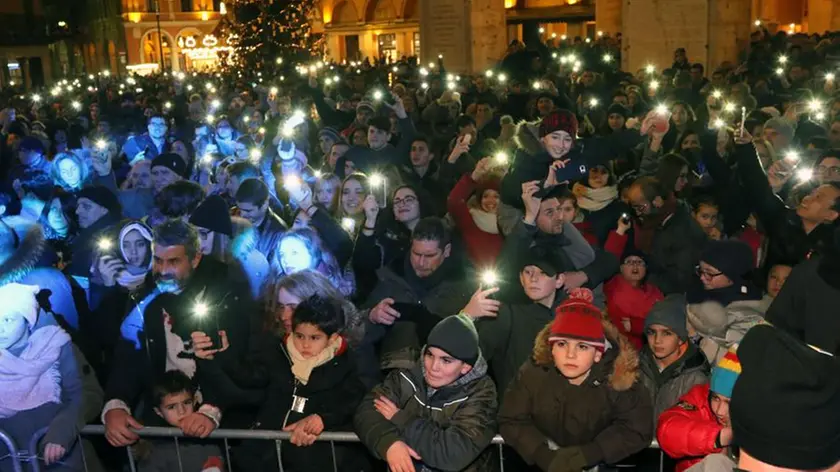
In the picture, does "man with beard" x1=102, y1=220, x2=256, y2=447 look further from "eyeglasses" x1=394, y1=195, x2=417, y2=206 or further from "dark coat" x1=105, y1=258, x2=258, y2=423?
"eyeglasses" x1=394, y1=195, x2=417, y2=206

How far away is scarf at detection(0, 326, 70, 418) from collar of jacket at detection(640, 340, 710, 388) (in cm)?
329

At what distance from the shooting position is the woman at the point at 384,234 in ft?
21.2

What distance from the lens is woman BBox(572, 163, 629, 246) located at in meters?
6.98

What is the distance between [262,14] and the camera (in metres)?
24.8

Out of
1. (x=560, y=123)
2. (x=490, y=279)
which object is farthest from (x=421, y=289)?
(x=560, y=123)

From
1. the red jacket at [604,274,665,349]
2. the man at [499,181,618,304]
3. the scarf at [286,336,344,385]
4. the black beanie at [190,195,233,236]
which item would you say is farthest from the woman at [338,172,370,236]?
the scarf at [286,336,344,385]

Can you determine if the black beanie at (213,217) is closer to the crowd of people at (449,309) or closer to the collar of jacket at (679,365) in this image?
the crowd of people at (449,309)

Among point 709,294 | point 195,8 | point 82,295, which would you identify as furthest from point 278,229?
point 195,8

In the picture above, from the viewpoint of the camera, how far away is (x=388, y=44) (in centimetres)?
5291

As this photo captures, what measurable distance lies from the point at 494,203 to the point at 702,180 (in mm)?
2950

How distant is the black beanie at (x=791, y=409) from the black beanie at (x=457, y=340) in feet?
6.31

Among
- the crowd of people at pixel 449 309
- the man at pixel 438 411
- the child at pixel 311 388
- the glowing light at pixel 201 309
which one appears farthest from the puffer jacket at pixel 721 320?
the glowing light at pixel 201 309

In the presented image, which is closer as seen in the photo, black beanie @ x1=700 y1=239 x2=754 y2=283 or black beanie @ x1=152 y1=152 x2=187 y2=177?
black beanie @ x1=700 y1=239 x2=754 y2=283

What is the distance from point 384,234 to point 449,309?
4.61 ft
